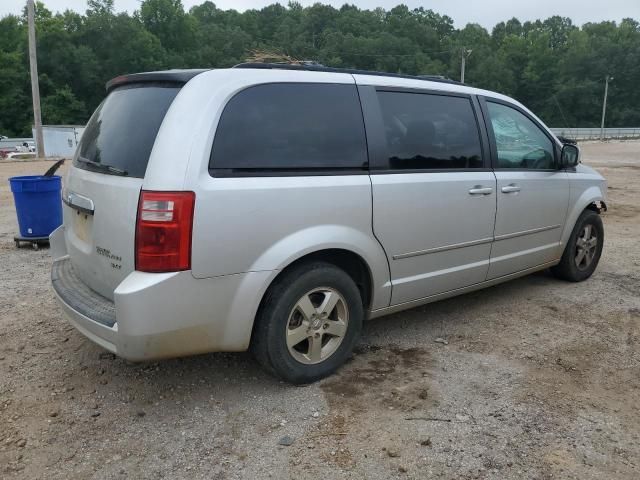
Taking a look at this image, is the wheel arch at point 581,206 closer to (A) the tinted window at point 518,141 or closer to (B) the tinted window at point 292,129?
(A) the tinted window at point 518,141

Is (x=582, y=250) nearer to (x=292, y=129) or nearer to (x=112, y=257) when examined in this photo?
(x=292, y=129)

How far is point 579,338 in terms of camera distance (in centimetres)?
418

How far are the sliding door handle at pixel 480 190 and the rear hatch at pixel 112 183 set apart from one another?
85.6 inches

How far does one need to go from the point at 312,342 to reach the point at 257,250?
2.35 ft

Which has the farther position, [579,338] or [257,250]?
[579,338]

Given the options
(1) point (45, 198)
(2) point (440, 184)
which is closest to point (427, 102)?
(2) point (440, 184)

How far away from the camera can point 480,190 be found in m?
4.14

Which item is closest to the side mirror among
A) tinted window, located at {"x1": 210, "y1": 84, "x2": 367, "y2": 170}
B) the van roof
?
the van roof

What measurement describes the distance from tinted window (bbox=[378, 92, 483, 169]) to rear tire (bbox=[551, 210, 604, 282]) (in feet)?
5.65

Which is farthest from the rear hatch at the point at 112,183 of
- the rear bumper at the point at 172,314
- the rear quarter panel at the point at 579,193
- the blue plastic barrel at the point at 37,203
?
the rear quarter panel at the point at 579,193

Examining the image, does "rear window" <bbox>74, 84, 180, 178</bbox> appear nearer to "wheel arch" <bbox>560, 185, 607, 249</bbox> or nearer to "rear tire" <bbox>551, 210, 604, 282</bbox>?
"wheel arch" <bbox>560, 185, 607, 249</bbox>

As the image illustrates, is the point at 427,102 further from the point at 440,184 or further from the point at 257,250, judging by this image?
the point at 257,250

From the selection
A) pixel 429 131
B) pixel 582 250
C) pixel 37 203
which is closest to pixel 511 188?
pixel 429 131

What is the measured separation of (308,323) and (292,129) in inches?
44.1
